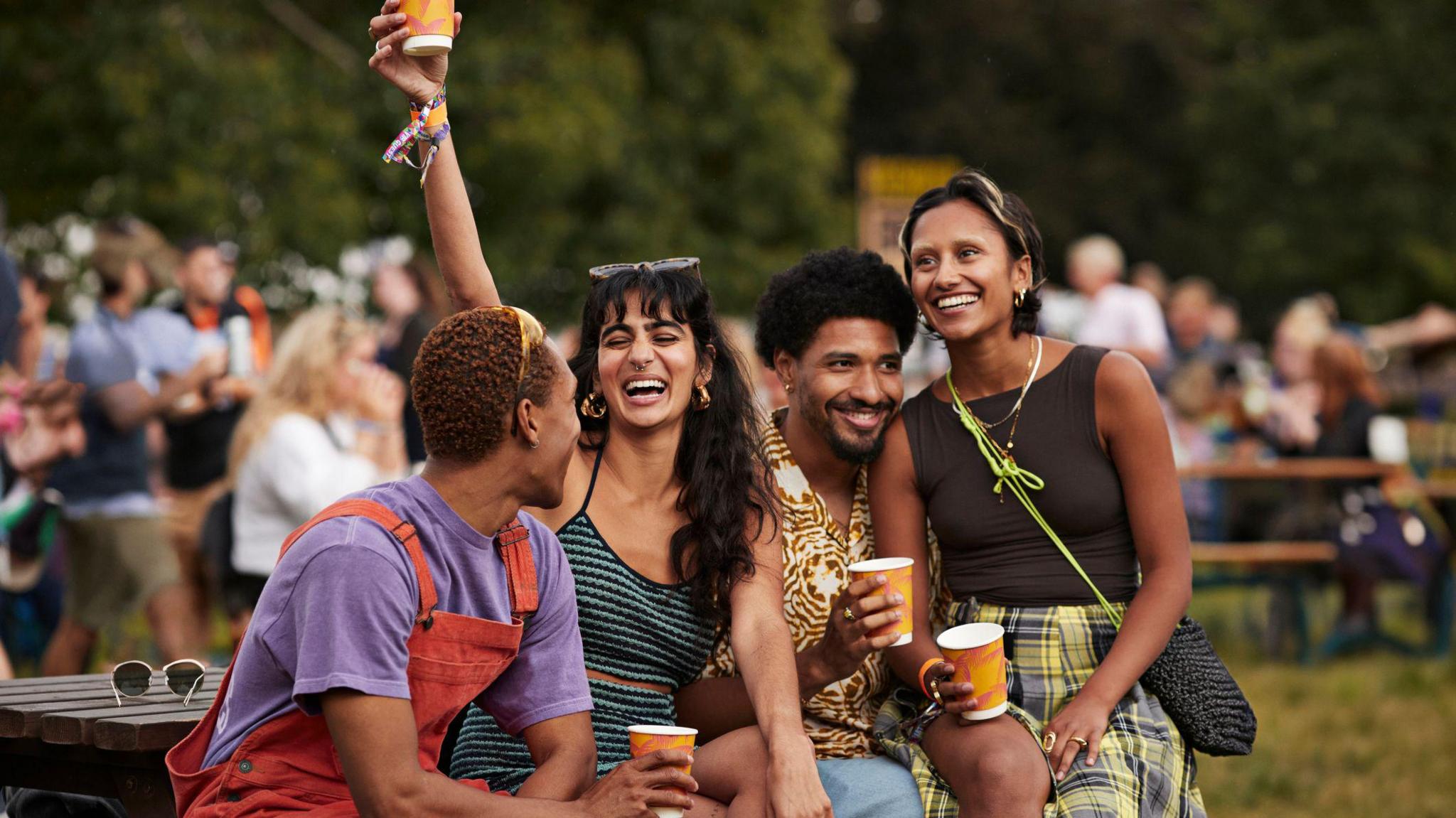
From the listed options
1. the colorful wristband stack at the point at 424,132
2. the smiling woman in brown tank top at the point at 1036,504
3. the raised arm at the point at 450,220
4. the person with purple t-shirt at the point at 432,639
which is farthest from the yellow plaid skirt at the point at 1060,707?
the colorful wristband stack at the point at 424,132

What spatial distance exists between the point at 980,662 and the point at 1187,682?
0.73 m

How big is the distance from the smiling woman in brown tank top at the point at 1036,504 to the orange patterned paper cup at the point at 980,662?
0.13m

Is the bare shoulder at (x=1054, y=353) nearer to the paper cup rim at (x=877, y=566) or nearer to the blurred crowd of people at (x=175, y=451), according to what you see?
the paper cup rim at (x=877, y=566)

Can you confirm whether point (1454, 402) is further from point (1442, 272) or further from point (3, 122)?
point (3, 122)

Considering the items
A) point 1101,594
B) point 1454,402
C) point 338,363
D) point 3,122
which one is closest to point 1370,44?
point 1454,402

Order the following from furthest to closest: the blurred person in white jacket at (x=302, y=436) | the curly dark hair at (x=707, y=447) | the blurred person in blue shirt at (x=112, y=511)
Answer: the blurred person in blue shirt at (x=112, y=511)
the blurred person in white jacket at (x=302, y=436)
the curly dark hair at (x=707, y=447)

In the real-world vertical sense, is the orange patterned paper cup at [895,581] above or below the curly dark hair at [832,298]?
below

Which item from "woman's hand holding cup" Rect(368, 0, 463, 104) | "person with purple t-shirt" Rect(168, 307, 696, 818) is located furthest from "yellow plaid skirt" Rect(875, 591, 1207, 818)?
"woman's hand holding cup" Rect(368, 0, 463, 104)

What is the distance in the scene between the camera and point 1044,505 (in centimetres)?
403

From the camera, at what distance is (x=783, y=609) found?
13.0 feet

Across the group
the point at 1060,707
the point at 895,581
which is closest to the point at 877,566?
the point at 895,581

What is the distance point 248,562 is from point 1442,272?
25.9 metres

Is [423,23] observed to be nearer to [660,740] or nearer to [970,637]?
[660,740]

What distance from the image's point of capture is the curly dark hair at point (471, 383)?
3.08 metres
